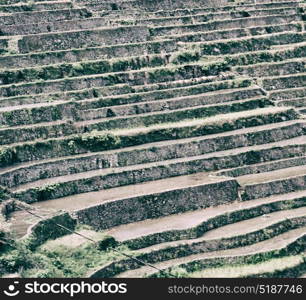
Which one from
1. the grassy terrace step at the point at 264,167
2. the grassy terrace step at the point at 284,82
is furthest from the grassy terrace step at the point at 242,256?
the grassy terrace step at the point at 284,82

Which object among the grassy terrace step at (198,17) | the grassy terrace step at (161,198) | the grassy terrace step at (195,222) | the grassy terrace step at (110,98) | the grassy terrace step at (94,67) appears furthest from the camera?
the grassy terrace step at (198,17)

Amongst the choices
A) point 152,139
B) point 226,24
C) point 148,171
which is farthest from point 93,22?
point 148,171

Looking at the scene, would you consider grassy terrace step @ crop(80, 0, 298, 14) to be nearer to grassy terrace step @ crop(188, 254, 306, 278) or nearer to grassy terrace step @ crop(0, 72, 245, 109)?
grassy terrace step @ crop(0, 72, 245, 109)

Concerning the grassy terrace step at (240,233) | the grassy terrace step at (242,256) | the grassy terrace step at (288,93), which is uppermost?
the grassy terrace step at (288,93)

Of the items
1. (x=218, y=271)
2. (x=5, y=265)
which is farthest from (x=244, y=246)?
(x=5, y=265)

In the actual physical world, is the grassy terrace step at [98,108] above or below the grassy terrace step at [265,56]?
below

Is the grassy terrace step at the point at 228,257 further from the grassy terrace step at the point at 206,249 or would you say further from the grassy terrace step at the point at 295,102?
the grassy terrace step at the point at 295,102

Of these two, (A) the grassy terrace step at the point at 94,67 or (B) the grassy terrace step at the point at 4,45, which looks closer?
(A) the grassy terrace step at the point at 94,67

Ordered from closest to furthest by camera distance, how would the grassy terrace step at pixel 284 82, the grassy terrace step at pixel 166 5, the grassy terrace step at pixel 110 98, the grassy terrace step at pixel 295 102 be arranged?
the grassy terrace step at pixel 110 98
the grassy terrace step at pixel 295 102
the grassy terrace step at pixel 284 82
the grassy terrace step at pixel 166 5
